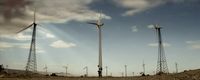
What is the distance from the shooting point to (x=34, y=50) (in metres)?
89.4

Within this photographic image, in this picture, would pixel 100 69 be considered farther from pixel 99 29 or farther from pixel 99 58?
pixel 99 29

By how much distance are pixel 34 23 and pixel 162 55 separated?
170 feet

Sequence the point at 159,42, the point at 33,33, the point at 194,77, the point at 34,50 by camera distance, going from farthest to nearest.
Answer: the point at 159,42 → the point at 33,33 → the point at 34,50 → the point at 194,77

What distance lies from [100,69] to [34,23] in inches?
1324

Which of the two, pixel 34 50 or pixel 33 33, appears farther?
pixel 33 33

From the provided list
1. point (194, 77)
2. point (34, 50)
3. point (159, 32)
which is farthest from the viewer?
point (159, 32)

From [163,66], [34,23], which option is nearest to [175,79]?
[163,66]

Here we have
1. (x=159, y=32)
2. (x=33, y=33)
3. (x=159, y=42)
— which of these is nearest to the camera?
(x=33, y=33)

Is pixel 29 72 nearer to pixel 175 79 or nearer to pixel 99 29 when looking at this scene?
pixel 99 29

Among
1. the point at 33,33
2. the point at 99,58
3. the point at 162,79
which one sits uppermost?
the point at 33,33

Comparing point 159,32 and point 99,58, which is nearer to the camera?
point 99,58

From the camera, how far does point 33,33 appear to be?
97.2 metres

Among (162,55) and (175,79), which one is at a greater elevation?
(162,55)

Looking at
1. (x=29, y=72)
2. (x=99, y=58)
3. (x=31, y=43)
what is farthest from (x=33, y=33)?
(x=99, y=58)
